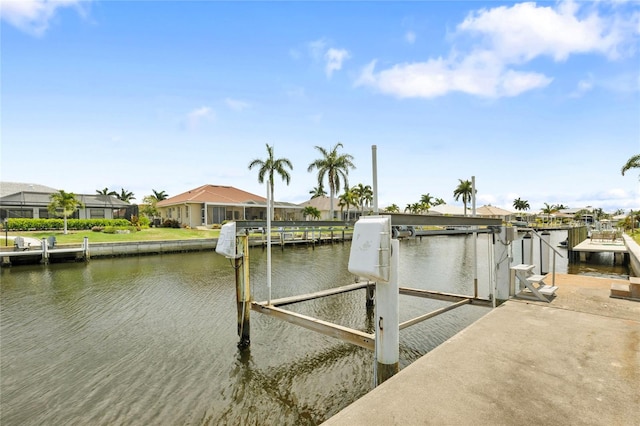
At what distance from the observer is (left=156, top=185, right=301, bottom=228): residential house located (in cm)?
4362

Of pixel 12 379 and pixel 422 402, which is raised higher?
pixel 422 402

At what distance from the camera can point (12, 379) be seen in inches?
260

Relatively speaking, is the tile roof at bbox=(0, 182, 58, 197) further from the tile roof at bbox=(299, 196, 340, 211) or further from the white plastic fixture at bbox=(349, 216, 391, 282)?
the white plastic fixture at bbox=(349, 216, 391, 282)

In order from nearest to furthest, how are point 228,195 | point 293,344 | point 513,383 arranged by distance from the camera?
1. point 513,383
2. point 293,344
3. point 228,195

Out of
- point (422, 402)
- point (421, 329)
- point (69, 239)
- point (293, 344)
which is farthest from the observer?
point (69, 239)

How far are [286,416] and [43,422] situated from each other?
398cm

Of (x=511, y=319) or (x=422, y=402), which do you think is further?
(x=511, y=319)

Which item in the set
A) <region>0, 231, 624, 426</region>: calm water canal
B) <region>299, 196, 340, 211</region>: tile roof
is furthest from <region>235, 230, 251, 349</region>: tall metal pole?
<region>299, 196, 340, 211</region>: tile roof

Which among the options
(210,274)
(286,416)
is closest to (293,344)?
(286,416)

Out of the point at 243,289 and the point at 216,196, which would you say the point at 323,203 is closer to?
the point at 216,196

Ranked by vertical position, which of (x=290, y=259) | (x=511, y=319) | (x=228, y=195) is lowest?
(x=290, y=259)

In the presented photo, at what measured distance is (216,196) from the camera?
47.0 m

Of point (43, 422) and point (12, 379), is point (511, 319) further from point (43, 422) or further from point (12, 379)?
point (12, 379)

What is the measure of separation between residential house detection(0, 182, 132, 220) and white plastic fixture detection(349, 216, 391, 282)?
41877 mm
